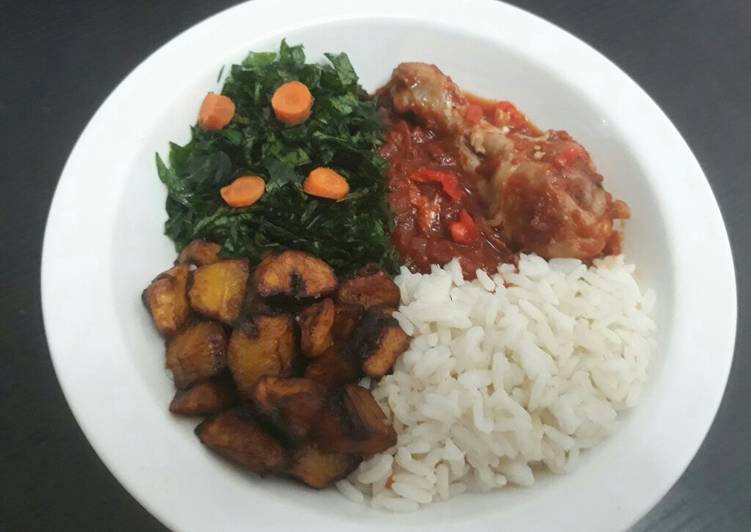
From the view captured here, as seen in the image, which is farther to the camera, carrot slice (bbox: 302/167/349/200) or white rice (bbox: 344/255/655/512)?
carrot slice (bbox: 302/167/349/200)

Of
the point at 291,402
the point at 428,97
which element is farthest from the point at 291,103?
the point at 291,402

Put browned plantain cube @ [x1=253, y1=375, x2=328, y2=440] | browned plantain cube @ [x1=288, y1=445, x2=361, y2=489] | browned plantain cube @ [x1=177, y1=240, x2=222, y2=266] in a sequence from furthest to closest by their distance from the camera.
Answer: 1. browned plantain cube @ [x1=177, y1=240, x2=222, y2=266]
2. browned plantain cube @ [x1=288, y1=445, x2=361, y2=489]
3. browned plantain cube @ [x1=253, y1=375, x2=328, y2=440]

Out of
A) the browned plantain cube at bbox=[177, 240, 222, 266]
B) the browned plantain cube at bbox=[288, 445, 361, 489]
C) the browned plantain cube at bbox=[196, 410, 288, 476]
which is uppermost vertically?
the browned plantain cube at bbox=[177, 240, 222, 266]

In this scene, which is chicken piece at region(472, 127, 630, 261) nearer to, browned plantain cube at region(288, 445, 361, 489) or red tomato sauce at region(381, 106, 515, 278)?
red tomato sauce at region(381, 106, 515, 278)

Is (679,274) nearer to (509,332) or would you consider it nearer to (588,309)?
(588,309)

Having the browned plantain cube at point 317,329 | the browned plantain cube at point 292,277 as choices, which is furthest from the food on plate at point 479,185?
the browned plantain cube at point 317,329

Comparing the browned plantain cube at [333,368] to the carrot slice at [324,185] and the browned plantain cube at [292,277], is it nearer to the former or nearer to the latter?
the browned plantain cube at [292,277]

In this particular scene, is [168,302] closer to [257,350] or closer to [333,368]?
[257,350]

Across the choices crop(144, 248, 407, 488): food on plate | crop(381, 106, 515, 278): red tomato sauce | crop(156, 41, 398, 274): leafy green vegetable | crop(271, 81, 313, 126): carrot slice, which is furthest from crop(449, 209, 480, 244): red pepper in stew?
crop(271, 81, 313, 126): carrot slice
